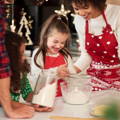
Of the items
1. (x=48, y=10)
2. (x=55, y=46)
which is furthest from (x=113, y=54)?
(x=48, y=10)

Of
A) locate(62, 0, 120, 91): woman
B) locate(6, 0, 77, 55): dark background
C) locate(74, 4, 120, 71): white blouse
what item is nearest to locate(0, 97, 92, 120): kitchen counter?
locate(62, 0, 120, 91): woman

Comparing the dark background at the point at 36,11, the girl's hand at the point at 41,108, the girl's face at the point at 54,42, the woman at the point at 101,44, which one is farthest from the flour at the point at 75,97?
the dark background at the point at 36,11

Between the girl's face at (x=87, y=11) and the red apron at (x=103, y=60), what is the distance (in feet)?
0.29

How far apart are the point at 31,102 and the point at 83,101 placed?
0.57 feet

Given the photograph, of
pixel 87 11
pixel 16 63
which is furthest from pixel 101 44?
pixel 16 63

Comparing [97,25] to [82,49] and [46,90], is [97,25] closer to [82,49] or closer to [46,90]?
[82,49]

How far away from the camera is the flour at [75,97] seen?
822mm

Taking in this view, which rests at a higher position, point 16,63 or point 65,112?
point 16,63

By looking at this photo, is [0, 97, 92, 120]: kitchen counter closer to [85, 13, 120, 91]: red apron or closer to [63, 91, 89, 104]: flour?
[63, 91, 89, 104]: flour

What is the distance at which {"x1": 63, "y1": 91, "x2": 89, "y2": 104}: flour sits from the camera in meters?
0.82

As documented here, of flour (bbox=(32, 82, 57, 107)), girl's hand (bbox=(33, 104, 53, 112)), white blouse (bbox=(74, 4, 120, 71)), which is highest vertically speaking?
white blouse (bbox=(74, 4, 120, 71))

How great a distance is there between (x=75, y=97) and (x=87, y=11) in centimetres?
48

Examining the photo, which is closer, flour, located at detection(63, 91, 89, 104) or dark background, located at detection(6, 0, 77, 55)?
flour, located at detection(63, 91, 89, 104)

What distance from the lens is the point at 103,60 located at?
1.32 m
